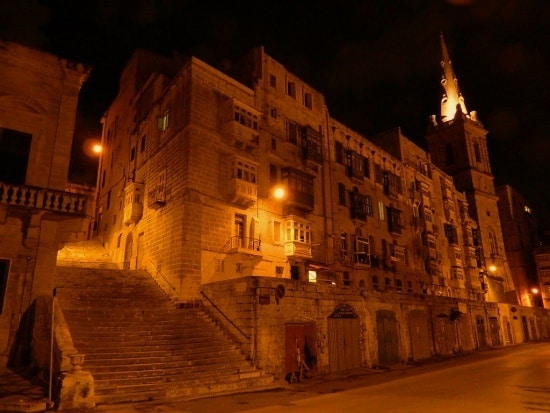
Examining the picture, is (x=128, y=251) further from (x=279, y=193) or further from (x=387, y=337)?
(x=387, y=337)

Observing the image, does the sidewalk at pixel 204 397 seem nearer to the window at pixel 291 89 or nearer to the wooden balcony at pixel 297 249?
the wooden balcony at pixel 297 249

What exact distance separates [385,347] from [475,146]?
48354 millimetres

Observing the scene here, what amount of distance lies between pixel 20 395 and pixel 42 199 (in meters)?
6.89

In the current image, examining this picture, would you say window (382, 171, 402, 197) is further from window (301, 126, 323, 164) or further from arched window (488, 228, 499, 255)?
arched window (488, 228, 499, 255)

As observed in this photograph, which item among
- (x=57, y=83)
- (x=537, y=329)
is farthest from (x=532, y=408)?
(x=537, y=329)

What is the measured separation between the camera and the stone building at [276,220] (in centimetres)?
1919

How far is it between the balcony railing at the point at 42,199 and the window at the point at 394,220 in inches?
1171

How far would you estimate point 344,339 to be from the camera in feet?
66.2

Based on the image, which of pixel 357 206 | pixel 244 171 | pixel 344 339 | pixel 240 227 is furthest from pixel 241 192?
pixel 357 206

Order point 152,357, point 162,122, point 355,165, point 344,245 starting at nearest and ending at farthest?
1. point 152,357
2. point 162,122
3. point 344,245
4. point 355,165

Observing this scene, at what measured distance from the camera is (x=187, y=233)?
2220 centimetres

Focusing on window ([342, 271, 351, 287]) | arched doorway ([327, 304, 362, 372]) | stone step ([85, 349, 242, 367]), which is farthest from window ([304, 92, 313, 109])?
stone step ([85, 349, 242, 367])

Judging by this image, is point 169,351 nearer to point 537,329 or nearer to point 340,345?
point 340,345

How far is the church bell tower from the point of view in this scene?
183 ft
